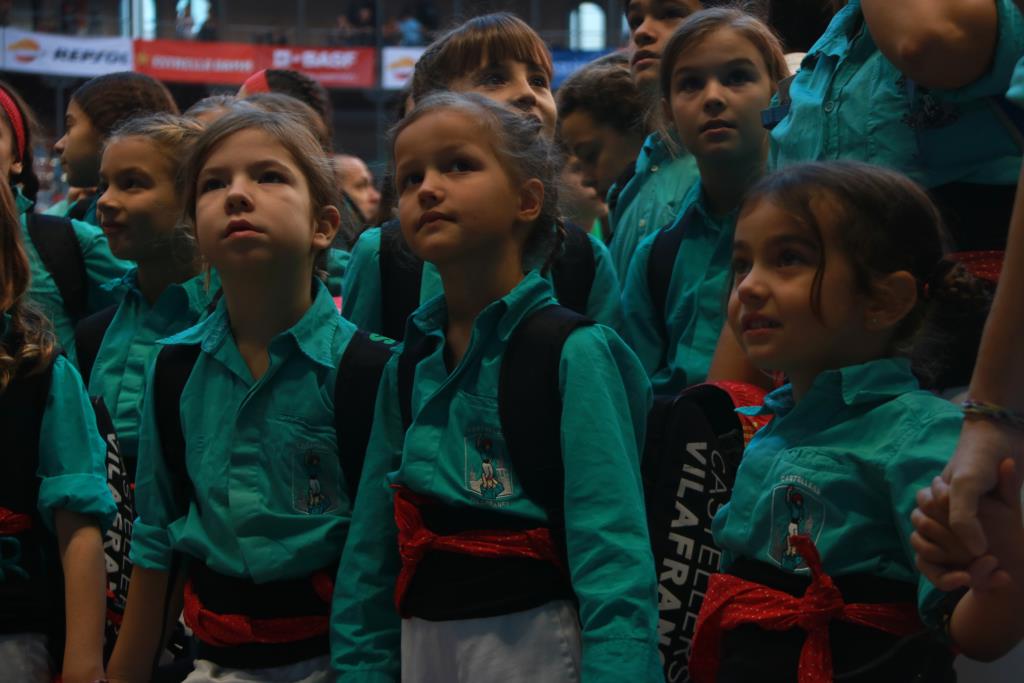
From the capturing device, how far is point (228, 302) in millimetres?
2629

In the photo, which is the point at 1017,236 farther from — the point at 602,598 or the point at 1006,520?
the point at 602,598

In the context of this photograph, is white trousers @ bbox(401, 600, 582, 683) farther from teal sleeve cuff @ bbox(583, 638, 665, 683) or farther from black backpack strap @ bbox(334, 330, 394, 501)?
black backpack strap @ bbox(334, 330, 394, 501)

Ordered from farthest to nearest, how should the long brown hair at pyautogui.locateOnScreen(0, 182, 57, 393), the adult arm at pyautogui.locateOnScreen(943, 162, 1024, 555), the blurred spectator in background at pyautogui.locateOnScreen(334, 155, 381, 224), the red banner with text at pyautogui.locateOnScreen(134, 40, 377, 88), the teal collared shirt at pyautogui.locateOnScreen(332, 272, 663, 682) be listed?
the red banner with text at pyautogui.locateOnScreen(134, 40, 377, 88)
the blurred spectator in background at pyautogui.locateOnScreen(334, 155, 381, 224)
the long brown hair at pyautogui.locateOnScreen(0, 182, 57, 393)
the teal collared shirt at pyautogui.locateOnScreen(332, 272, 663, 682)
the adult arm at pyautogui.locateOnScreen(943, 162, 1024, 555)

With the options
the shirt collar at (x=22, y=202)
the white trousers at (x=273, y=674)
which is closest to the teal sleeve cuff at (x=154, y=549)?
the white trousers at (x=273, y=674)

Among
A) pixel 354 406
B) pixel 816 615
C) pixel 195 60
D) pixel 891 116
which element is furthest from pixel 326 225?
pixel 195 60

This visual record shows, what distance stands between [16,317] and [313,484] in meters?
0.74

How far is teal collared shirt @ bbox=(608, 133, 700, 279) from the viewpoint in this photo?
11.7 feet

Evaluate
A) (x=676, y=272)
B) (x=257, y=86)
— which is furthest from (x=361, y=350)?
(x=257, y=86)

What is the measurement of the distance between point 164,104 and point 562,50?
22716mm

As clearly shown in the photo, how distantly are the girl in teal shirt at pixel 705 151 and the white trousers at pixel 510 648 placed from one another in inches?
42.3

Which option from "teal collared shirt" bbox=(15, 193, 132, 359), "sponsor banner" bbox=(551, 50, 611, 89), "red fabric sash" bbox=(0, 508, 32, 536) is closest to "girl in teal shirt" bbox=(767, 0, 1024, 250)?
"red fabric sash" bbox=(0, 508, 32, 536)

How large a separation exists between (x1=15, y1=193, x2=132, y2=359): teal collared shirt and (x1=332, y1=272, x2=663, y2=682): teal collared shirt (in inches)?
66.9

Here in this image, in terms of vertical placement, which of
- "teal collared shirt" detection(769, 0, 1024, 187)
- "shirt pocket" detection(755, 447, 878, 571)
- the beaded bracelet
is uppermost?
"teal collared shirt" detection(769, 0, 1024, 187)

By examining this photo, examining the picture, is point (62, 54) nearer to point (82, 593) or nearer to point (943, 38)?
point (82, 593)
